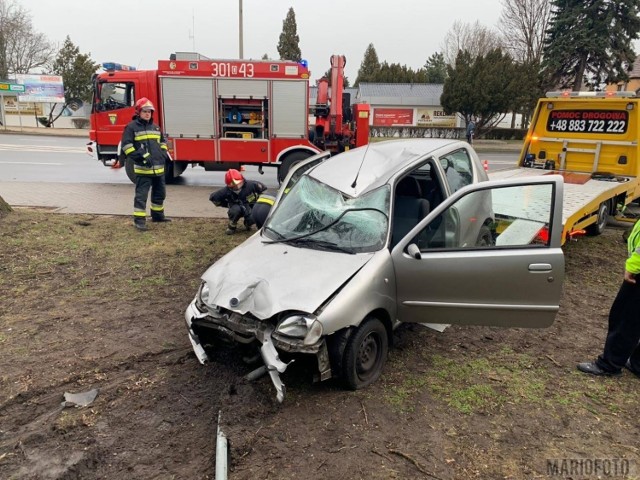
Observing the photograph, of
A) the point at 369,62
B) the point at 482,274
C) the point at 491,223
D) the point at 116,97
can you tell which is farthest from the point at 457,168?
the point at 369,62

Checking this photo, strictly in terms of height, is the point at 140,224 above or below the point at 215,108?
below

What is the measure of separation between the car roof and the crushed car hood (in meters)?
0.71

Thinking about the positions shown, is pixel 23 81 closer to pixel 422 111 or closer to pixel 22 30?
pixel 22 30

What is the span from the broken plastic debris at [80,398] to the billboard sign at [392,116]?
4123cm

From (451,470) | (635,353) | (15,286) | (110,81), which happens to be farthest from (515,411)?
(110,81)

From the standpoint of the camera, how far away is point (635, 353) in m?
3.62

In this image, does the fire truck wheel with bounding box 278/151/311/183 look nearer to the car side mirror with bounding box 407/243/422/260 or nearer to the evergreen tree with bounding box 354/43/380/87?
the car side mirror with bounding box 407/243/422/260

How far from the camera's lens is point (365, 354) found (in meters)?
3.35

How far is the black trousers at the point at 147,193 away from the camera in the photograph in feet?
24.6

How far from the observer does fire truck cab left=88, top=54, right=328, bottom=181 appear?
11.7 m

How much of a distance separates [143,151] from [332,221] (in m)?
4.58

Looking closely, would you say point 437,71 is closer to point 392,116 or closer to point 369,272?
point 392,116

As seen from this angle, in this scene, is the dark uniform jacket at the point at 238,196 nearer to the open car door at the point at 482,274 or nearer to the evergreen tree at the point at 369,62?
the open car door at the point at 482,274

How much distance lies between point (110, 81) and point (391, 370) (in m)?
10.9
